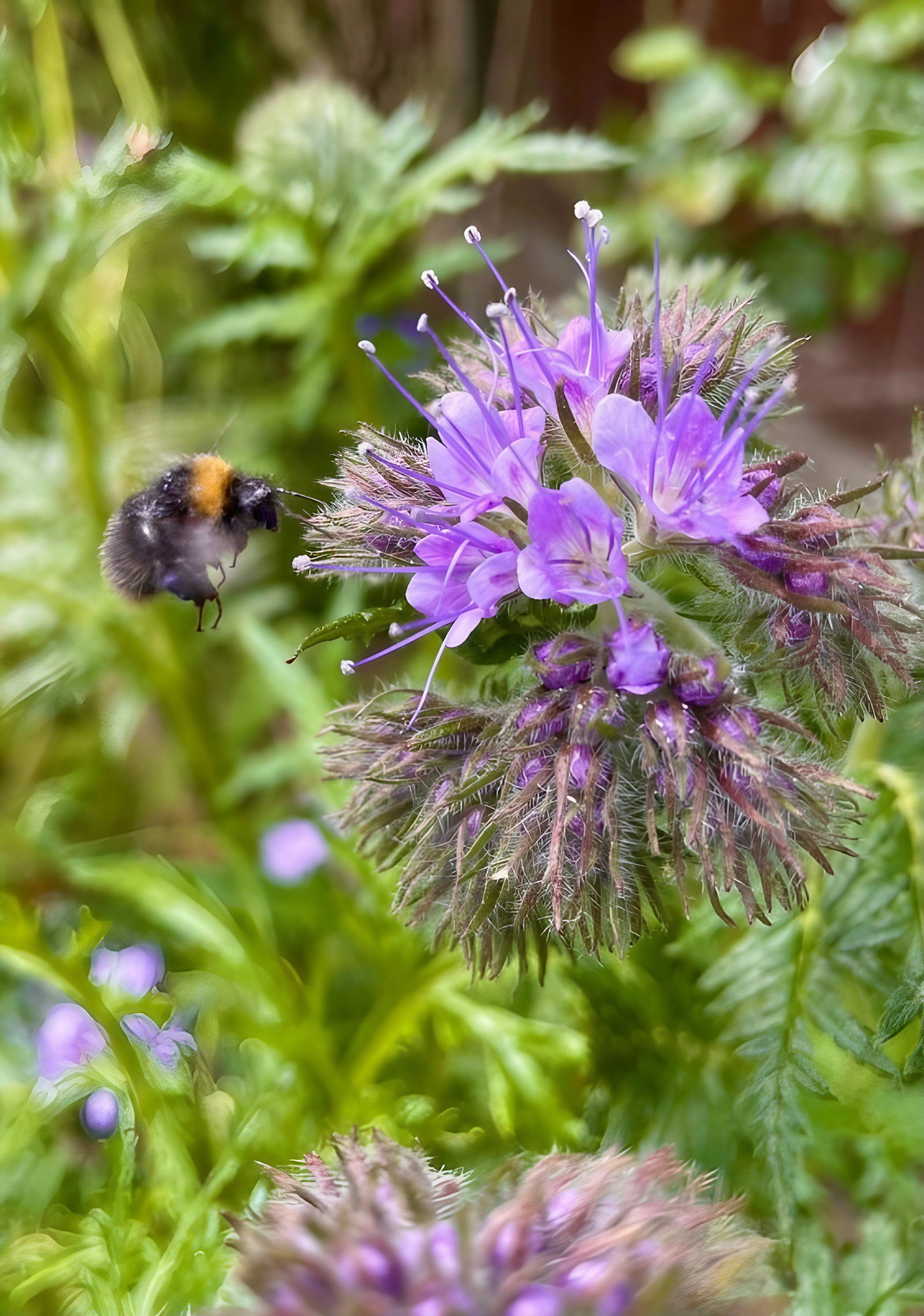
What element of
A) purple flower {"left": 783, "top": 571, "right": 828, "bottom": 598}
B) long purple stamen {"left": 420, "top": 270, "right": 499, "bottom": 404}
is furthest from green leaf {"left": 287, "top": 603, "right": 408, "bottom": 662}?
purple flower {"left": 783, "top": 571, "right": 828, "bottom": 598}

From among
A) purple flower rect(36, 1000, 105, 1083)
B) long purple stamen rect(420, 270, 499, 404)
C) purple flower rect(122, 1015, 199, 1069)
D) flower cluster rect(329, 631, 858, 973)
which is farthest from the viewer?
purple flower rect(36, 1000, 105, 1083)

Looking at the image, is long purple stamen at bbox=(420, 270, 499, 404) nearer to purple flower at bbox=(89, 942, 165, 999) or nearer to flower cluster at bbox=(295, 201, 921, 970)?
flower cluster at bbox=(295, 201, 921, 970)

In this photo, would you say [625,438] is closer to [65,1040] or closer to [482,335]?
[482,335]

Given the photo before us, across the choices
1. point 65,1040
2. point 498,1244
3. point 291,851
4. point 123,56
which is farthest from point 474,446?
point 123,56

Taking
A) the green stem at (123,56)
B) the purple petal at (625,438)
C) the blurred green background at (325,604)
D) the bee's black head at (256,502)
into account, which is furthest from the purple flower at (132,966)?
the green stem at (123,56)

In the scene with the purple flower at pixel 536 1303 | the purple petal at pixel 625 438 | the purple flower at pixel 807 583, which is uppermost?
the purple petal at pixel 625 438

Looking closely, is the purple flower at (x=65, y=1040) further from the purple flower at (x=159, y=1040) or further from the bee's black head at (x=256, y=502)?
the bee's black head at (x=256, y=502)
